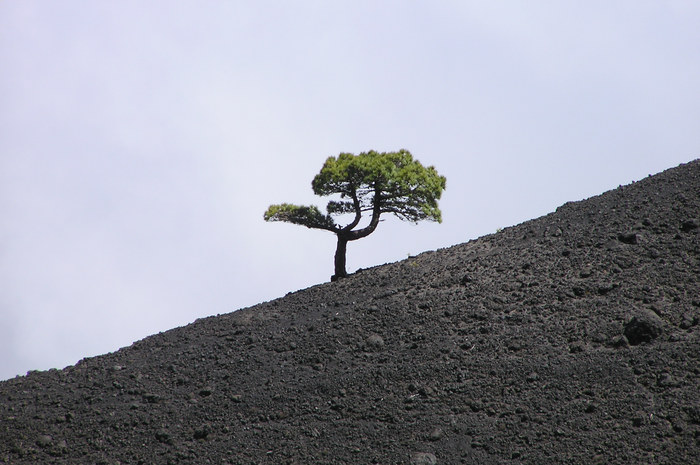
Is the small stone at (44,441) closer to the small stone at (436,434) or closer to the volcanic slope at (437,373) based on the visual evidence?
the volcanic slope at (437,373)

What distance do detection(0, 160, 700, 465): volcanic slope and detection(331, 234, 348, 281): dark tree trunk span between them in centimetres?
120

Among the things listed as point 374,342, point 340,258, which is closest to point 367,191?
point 340,258

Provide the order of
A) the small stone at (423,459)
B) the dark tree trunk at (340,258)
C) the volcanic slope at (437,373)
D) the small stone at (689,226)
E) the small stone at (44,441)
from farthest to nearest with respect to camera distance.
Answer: the dark tree trunk at (340,258) < the small stone at (689,226) < the small stone at (44,441) < the volcanic slope at (437,373) < the small stone at (423,459)

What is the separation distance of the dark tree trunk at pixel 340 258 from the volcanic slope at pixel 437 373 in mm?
1196

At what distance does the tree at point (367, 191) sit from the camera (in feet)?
61.8

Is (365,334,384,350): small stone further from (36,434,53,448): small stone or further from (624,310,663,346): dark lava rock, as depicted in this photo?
(36,434,53,448): small stone

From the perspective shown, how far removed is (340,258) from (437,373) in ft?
22.5

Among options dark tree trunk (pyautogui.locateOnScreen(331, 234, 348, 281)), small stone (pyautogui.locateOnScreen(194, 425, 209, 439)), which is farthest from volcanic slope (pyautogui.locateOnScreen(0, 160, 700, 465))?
dark tree trunk (pyautogui.locateOnScreen(331, 234, 348, 281))

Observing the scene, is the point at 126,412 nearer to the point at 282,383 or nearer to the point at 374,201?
the point at 282,383

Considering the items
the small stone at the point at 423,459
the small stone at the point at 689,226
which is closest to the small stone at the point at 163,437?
the small stone at the point at 423,459

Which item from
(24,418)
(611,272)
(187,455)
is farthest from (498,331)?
(24,418)

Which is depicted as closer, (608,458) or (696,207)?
(608,458)

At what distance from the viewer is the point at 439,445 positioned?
1065 cm

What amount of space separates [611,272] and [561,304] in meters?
1.48
